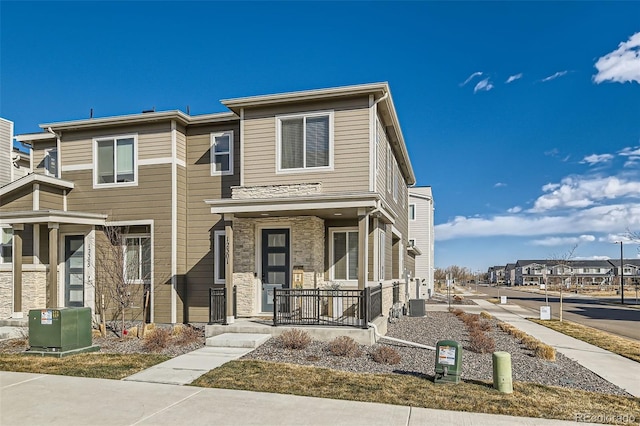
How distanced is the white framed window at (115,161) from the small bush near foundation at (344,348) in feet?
27.9

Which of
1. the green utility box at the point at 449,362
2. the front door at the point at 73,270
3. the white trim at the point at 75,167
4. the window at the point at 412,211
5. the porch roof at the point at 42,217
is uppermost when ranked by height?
the white trim at the point at 75,167

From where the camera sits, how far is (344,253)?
12.6 meters

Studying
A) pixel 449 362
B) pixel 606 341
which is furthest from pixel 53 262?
pixel 606 341

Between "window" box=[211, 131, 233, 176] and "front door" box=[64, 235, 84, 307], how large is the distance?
494 cm

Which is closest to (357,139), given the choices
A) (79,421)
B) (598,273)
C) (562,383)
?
(562,383)

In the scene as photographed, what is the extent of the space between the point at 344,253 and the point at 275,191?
107 inches

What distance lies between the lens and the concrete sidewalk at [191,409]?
5473mm

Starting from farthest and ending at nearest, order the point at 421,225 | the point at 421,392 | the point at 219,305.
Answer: the point at 421,225 → the point at 219,305 → the point at 421,392

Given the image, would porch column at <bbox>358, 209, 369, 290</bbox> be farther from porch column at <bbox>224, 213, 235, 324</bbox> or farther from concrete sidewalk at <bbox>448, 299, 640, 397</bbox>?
concrete sidewalk at <bbox>448, 299, 640, 397</bbox>

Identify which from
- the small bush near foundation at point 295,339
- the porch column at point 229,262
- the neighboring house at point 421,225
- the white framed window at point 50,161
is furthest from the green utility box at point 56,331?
the neighboring house at point 421,225

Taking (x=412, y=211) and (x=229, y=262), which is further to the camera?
(x=412, y=211)

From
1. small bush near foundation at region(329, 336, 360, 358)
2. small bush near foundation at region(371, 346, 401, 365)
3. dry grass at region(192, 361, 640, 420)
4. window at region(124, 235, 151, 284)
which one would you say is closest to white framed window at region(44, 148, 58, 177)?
A: window at region(124, 235, 151, 284)

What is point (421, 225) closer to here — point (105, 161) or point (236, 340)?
point (105, 161)

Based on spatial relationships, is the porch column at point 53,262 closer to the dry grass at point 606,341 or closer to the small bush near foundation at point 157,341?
the small bush near foundation at point 157,341
